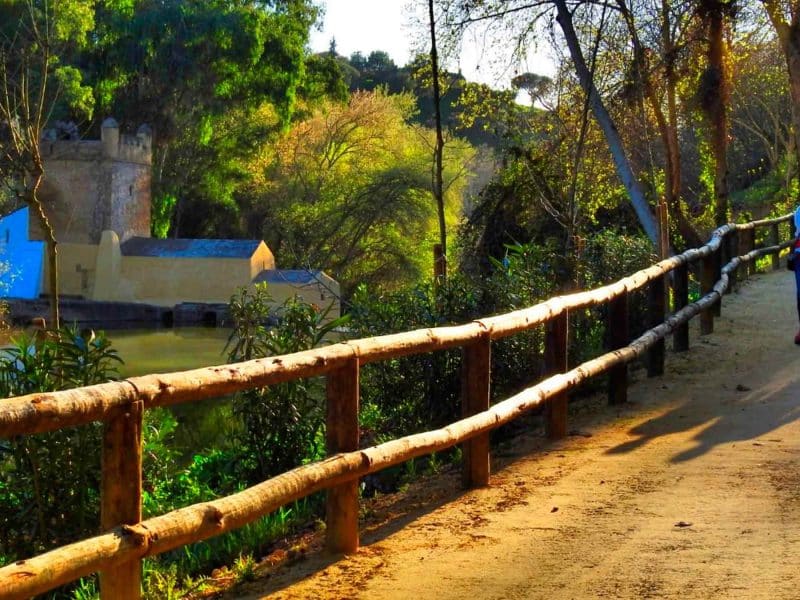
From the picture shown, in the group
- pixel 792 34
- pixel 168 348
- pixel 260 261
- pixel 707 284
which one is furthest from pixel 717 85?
pixel 260 261

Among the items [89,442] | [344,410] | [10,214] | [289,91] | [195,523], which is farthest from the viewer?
[289,91]

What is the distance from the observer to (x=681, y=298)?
10.7m

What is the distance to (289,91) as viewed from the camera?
4297 centimetres

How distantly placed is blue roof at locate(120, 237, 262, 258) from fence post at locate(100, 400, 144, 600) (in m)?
36.4

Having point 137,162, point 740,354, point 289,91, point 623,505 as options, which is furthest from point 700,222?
point 137,162

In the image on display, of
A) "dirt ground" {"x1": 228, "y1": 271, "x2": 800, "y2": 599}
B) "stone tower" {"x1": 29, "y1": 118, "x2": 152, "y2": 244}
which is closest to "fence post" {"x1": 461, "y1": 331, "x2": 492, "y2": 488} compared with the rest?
"dirt ground" {"x1": 228, "y1": 271, "x2": 800, "y2": 599}

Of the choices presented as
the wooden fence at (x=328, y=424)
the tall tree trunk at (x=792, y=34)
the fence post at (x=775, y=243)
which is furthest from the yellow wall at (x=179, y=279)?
the wooden fence at (x=328, y=424)

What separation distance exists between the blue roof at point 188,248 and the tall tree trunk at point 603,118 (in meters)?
27.0

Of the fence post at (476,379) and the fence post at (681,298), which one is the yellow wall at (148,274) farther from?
the fence post at (476,379)

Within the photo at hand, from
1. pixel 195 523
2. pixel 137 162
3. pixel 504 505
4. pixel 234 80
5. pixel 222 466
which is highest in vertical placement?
pixel 234 80

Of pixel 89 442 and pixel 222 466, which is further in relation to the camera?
pixel 222 466

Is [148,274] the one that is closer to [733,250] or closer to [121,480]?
[733,250]

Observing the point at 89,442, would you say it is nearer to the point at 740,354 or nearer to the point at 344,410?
the point at 344,410

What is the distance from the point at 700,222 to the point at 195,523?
58.5 ft
